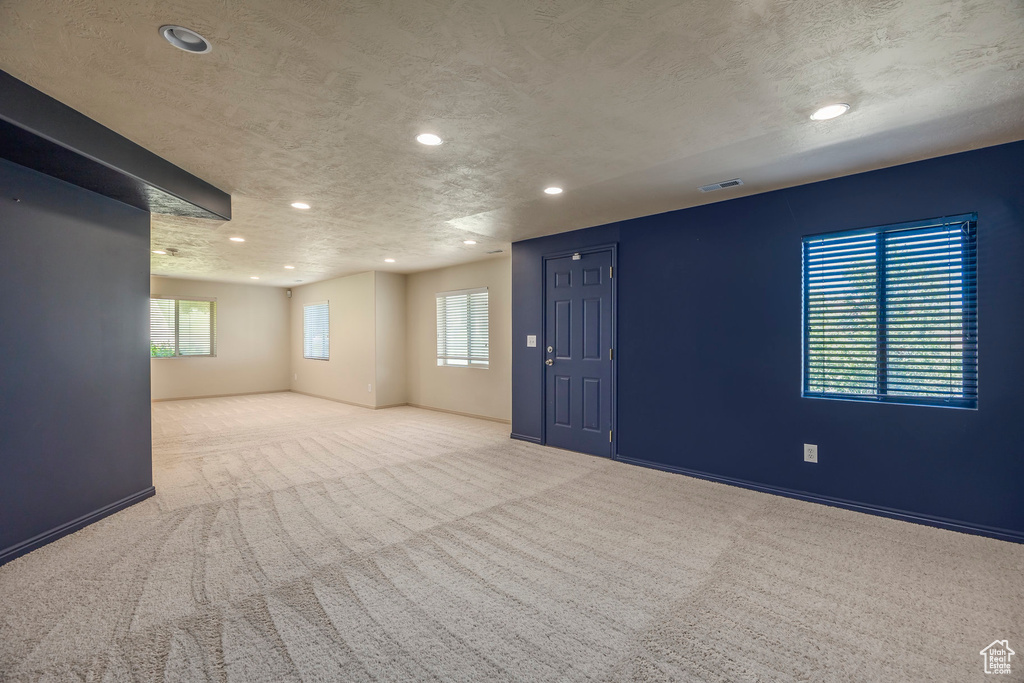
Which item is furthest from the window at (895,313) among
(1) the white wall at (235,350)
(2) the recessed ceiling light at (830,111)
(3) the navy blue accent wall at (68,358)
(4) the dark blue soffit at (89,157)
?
(1) the white wall at (235,350)

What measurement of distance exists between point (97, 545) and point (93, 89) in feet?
8.63

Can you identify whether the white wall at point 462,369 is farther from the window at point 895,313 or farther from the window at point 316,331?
the window at point 895,313

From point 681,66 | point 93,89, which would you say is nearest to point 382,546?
point 93,89

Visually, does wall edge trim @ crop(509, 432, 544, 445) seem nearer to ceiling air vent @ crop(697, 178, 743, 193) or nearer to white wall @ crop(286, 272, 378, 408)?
ceiling air vent @ crop(697, 178, 743, 193)

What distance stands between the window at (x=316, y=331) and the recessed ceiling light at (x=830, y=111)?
8765 mm

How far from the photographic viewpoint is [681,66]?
2.03m

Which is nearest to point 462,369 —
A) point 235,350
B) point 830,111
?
point 235,350

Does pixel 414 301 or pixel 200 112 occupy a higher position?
pixel 200 112

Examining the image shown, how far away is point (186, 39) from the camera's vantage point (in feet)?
6.00

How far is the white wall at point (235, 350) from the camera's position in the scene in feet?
29.5

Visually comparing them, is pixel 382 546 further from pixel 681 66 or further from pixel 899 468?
pixel 899 468

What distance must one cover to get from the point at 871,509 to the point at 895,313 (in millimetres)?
1422

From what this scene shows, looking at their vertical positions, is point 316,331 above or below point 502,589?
above

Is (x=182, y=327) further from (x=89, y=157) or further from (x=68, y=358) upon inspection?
(x=89, y=157)
